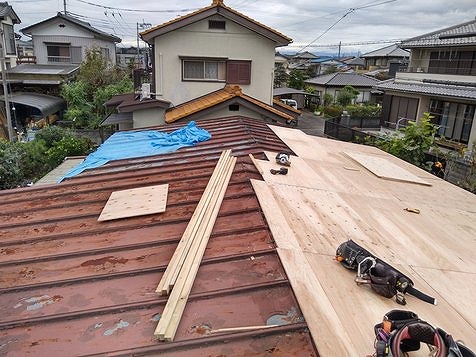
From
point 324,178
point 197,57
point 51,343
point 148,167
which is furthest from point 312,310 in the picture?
point 197,57

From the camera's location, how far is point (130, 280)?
131 inches

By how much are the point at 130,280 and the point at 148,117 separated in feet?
42.2

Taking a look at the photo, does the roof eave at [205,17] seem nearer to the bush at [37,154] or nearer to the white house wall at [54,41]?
the bush at [37,154]

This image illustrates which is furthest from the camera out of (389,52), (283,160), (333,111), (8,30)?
(389,52)

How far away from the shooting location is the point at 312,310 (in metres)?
2.71

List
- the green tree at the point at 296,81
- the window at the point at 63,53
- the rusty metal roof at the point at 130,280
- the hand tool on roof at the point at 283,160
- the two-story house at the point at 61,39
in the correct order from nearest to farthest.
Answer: the rusty metal roof at the point at 130,280 < the hand tool on roof at the point at 283,160 < the two-story house at the point at 61,39 < the window at the point at 63,53 < the green tree at the point at 296,81

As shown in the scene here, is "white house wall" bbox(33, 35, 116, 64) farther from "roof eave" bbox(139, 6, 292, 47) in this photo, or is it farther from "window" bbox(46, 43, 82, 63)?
"roof eave" bbox(139, 6, 292, 47)

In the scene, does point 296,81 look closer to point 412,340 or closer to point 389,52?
point 389,52

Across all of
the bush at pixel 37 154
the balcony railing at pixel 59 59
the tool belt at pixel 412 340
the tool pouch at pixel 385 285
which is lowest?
the bush at pixel 37 154

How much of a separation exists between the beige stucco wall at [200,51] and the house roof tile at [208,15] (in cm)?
27

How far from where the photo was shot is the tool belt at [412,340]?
202 centimetres

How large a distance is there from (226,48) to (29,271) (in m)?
13.7

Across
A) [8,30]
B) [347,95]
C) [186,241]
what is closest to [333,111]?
[347,95]

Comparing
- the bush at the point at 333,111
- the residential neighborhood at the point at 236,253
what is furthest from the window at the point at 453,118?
the residential neighborhood at the point at 236,253
